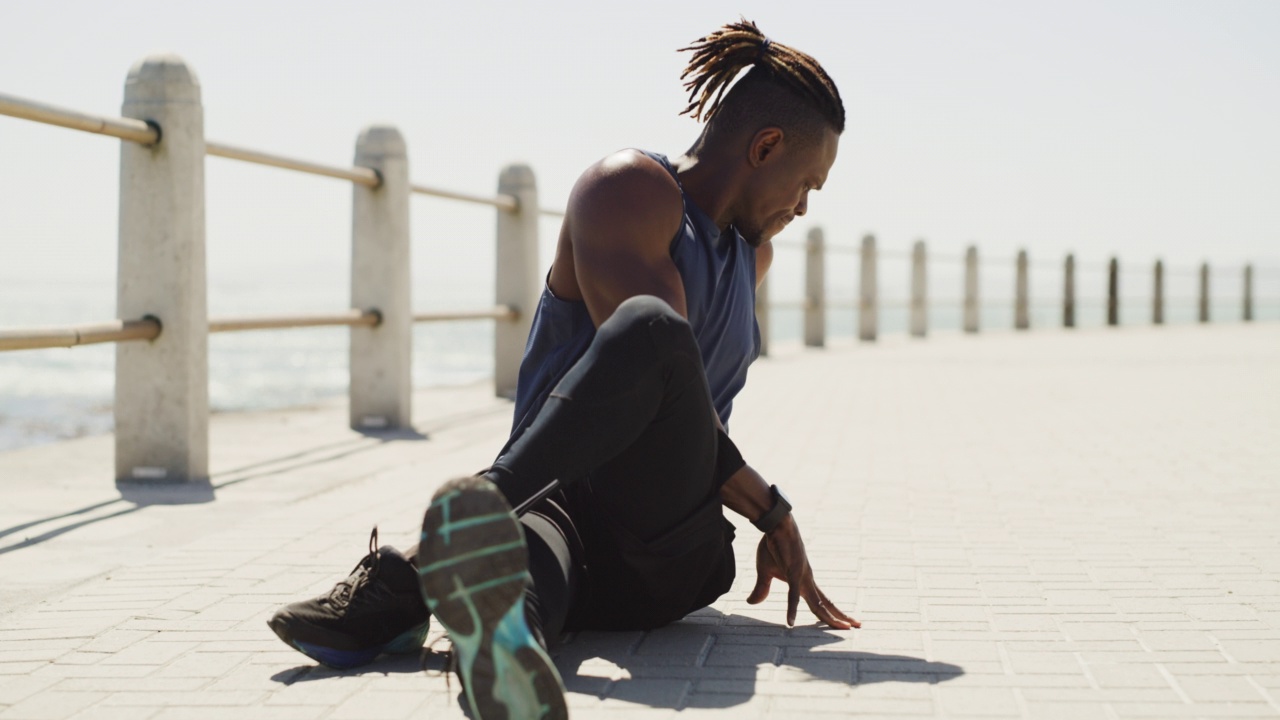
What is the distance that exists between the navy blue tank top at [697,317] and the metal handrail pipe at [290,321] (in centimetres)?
295

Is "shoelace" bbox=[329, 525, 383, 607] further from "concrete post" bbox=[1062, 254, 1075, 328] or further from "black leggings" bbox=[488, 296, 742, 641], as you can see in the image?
"concrete post" bbox=[1062, 254, 1075, 328]

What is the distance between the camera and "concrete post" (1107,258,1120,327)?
27.7 metres

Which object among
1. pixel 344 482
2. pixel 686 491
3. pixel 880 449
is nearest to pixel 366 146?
pixel 344 482

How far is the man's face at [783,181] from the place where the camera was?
293 centimetres

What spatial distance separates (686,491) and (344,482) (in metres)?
3.22

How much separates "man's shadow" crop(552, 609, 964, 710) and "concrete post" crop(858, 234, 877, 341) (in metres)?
16.7

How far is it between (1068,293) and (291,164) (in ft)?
74.4

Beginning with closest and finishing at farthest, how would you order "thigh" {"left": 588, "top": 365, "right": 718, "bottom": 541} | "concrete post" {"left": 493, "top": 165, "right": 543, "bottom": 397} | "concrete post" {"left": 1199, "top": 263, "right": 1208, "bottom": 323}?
"thigh" {"left": 588, "top": 365, "right": 718, "bottom": 541}, "concrete post" {"left": 493, "top": 165, "right": 543, "bottom": 397}, "concrete post" {"left": 1199, "top": 263, "right": 1208, "bottom": 323}

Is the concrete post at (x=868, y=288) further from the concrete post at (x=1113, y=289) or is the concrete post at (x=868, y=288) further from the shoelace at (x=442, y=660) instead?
the shoelace at (x=442, y=660)

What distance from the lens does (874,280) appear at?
19516 millimetres

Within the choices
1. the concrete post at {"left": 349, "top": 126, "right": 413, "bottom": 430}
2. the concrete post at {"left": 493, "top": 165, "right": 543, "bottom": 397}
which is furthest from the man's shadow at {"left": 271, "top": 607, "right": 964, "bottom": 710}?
the concrete post at {"left": 493, "top": 165, "right": 543, "bottom": 397}

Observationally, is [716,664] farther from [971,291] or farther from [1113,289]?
[1113,289]

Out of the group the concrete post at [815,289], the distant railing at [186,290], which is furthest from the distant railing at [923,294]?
the distant railing at [186,290]

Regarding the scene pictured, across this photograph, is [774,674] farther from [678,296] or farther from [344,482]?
[344,482]
